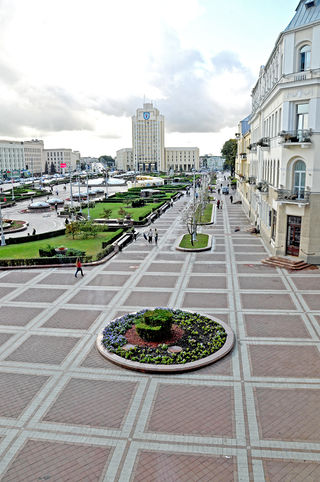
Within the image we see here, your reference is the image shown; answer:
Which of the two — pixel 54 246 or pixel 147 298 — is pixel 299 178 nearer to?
pixel 147 298

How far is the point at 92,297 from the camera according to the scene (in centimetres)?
2061

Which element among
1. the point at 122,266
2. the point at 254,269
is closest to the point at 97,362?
the point at 122,266

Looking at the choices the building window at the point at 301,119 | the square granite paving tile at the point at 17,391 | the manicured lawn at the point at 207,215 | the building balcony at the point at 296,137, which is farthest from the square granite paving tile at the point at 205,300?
the manicured lawn at the point at 207,215

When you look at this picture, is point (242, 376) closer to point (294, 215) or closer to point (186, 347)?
point (186, 347)

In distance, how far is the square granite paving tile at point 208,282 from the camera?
73.3 feet

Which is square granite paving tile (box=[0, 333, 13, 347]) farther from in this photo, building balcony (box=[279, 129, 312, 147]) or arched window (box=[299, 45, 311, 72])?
arched window (box=[299, 45, 311, 72])

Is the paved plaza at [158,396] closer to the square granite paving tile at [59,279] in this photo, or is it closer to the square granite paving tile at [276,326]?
the square granite paving tile at [276,326]

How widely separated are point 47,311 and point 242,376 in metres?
10.0

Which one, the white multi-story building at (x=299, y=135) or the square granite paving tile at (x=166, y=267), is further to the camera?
the square granite paving tile at (x=166, y=267)

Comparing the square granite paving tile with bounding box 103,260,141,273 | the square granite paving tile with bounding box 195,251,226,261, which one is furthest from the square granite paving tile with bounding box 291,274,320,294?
the square granite paving tile with bounding box 103,260,141,273

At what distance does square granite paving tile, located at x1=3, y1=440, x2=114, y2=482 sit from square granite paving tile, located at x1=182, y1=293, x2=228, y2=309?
1022 centimetres

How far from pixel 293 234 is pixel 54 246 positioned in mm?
18933

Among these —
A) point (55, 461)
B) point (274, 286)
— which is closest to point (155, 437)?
point (55, 461)

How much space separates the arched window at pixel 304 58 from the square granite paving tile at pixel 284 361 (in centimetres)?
1889
